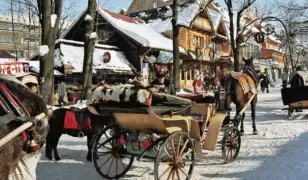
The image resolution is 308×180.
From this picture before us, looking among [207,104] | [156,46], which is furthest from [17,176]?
[156,46]

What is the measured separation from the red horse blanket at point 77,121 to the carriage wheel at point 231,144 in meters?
2.63

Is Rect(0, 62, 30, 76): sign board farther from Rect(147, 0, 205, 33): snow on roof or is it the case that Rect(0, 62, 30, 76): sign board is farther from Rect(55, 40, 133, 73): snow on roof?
Rect(147, 0, 205, 33): snow on roof

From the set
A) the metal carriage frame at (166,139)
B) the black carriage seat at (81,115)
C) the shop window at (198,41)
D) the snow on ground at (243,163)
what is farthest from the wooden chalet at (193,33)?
the metal carriage frame at (166,139)

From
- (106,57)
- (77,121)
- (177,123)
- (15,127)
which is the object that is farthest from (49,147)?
(106,57)

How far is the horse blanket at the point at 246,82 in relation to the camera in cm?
998

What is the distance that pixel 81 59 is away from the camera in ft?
79.5

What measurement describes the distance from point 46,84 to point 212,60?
30224 millimetres

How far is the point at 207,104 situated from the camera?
7352mm

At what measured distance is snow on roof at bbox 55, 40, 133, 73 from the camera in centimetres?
2305

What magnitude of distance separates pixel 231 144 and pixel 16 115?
193 inches

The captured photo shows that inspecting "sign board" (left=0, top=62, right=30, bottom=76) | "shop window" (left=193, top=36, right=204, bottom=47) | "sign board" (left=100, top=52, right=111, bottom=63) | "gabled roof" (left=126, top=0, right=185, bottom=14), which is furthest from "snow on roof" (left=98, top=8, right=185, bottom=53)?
"sign board" (left=0, top=62, right=30, bottom=76)

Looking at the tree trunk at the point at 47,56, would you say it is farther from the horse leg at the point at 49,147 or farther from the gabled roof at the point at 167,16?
the gabled roof at the point at 167,16

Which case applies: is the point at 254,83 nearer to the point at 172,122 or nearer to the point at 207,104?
the point at 207,104

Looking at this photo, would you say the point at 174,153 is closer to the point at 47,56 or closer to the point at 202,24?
the point at 47,56
